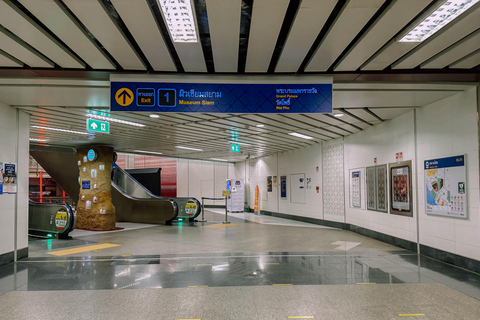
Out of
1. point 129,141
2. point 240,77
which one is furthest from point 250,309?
point 129,141

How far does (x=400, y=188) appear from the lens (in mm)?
7812

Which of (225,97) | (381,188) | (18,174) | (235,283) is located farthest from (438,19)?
(18,174)

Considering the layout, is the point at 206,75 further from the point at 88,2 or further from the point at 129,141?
the point at 129,141

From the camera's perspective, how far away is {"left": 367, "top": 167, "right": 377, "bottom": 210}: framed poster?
905 cm

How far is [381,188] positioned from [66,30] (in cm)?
789

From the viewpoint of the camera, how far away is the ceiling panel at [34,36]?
11.0ft

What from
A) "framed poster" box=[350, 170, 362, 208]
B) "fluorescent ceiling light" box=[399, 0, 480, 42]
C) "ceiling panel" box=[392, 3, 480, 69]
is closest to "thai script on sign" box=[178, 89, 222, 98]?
"fluorescent ceiling light" box=[399, 0, 480, 42]

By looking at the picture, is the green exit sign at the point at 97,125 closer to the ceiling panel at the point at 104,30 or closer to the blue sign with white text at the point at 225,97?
the blue sign with white text at the point at 225,97

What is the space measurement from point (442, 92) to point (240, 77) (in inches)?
142

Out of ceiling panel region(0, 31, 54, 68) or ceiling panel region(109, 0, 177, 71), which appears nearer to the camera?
ceiling panel region(109, 0, 177, 71)

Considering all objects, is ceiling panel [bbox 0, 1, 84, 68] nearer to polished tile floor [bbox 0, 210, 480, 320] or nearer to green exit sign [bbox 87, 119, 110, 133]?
green exit sign [bbox 87, 119, 110, 133]

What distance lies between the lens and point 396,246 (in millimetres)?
7836

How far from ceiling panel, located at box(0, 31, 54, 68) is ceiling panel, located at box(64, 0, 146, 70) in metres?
1.00

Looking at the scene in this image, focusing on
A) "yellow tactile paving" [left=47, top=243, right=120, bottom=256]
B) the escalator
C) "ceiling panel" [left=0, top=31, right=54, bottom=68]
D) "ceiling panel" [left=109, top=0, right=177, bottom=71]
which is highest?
"ceiling panel" [left=109, top=0, right=177, bottom=71]
